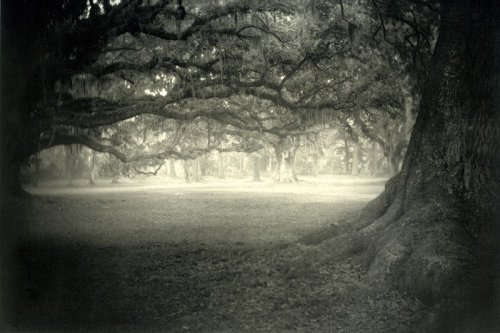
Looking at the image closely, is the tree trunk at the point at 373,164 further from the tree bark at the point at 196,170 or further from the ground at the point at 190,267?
the tree bark at the point at 196,170

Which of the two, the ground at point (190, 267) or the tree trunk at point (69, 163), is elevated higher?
the tree trunk at point (69, 163)

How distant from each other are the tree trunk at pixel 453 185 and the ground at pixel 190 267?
374 millimetres

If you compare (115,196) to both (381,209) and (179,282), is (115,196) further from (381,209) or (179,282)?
(381,209)

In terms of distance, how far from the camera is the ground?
13.7ft

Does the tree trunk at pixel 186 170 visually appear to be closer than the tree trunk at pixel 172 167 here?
Yes

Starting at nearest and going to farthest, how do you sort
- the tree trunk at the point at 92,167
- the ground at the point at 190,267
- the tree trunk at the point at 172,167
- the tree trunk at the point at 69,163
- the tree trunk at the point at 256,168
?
the ground at the point at 190,267
the tree trunk at the point at 69,163
the tree trunk at the point at 92,167
the tree trunk at the point at 172,167
the tree trunk at the point at 256,168

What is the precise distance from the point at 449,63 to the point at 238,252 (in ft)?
13.5

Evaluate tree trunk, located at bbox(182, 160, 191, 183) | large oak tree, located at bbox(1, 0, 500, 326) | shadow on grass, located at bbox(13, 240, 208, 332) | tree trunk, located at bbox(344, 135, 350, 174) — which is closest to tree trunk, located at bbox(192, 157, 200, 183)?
tree trunk, located at bbox(182, 160, 191, 183)

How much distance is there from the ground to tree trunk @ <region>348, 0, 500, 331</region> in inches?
14.7

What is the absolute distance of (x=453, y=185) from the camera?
177 inches

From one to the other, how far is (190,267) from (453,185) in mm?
3942

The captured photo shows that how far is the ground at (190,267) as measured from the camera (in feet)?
13.7

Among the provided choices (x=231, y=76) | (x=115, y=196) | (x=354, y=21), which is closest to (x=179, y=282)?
(x=115, y=196)

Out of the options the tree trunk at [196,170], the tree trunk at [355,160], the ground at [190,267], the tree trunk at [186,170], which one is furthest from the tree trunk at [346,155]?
the tree trunk at [186,170]
